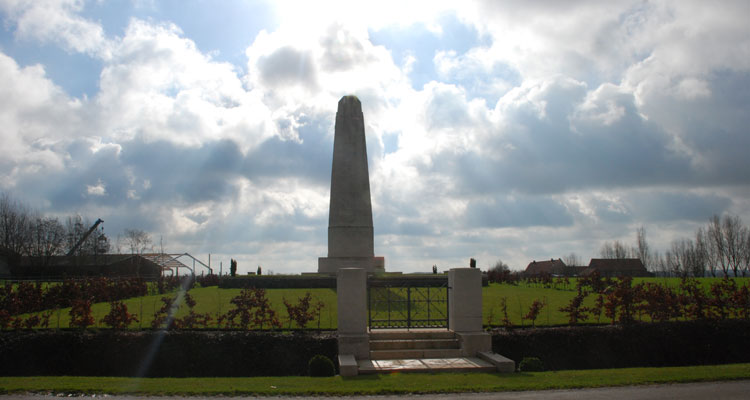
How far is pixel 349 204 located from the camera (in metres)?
32.3

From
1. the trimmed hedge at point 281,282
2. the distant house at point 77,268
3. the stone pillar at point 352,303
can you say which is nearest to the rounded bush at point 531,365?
the stone pillar at point 352,303

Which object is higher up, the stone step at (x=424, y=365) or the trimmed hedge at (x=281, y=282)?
the trimmed hedge at (x=281, y=282)

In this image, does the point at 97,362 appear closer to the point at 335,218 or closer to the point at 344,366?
the point at 344,366

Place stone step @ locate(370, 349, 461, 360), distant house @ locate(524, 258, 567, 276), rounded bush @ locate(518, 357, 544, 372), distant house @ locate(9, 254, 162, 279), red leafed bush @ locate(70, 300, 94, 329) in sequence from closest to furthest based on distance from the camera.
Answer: rounded bush @ locate(518, 357, 544, 372)
stone step @ locate(370, 349, 461, 360)
red leafed bush @ locate(70, 300, 94, 329)
distant house @ locate(9, 254, 162, 279)
distant house @ locate(524, 258, 567, 276)

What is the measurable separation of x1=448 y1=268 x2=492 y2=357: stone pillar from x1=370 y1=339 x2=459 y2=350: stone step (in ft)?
0.96

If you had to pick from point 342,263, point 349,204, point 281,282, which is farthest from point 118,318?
point 349,204

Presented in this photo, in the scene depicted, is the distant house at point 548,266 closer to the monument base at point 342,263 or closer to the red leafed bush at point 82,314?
the monument base at point 342,263

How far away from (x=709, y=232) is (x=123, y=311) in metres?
63.6

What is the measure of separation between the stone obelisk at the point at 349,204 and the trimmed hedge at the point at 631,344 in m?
18.4

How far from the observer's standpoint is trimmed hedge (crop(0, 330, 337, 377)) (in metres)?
13.2

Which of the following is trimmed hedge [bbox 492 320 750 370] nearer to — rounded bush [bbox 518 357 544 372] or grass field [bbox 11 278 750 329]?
rounded bush [bbox 518 357 544 372]

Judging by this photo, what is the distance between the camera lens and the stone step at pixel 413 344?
13445 millimetres

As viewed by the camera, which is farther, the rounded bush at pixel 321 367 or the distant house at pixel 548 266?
the distant house at pixel 548 266

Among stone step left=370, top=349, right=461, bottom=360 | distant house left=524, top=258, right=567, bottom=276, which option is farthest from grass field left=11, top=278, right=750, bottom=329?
distant house left=524, top=258, right=567, bottom=276
